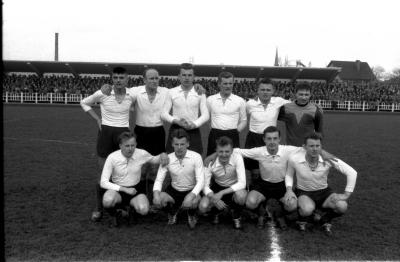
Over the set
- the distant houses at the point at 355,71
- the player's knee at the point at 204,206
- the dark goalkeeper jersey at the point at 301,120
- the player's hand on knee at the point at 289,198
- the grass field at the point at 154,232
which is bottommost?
the grass field at the point at 154,232

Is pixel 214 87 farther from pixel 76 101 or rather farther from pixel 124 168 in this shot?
pixel 124 168

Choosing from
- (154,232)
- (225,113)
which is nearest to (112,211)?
(154,232)

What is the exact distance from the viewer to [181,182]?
454 cm

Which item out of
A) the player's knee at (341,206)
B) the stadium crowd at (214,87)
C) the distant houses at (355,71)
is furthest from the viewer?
the distant houses at (355,71)

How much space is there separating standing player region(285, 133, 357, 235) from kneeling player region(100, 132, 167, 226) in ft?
4.68

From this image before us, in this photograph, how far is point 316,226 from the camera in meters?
4.42

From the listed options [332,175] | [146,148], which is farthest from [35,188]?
[332,175]

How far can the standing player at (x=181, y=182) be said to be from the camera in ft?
14.1

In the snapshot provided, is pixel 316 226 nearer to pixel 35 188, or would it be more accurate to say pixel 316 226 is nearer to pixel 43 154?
pixel 35 188

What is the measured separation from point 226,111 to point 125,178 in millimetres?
1493

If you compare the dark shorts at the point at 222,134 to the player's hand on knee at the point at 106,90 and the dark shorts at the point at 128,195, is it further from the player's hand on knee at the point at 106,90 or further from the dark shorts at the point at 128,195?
the player's hand on knee at the point at 106,90

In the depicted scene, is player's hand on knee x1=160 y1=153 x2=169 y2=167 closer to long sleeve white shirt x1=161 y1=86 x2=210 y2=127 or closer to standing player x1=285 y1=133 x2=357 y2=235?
long sleeve white shirt x1=161 y1=86 x2=210 y2=127

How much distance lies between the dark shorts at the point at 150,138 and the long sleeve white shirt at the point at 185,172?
0.72 m

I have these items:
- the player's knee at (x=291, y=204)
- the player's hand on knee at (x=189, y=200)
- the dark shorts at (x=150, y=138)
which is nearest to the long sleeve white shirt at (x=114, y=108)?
the dark shorts at (x=150, y=138)
